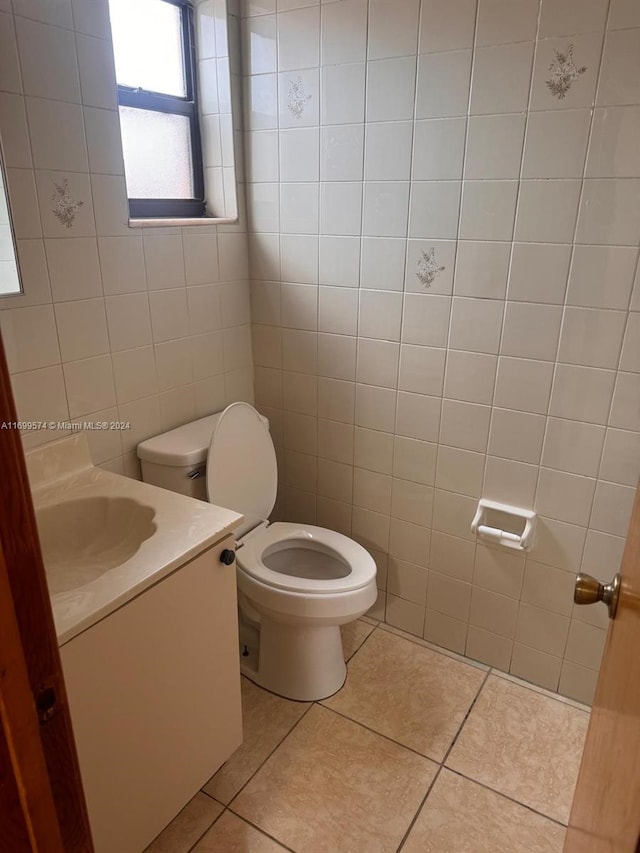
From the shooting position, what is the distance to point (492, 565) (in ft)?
6.14

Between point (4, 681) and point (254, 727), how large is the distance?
1.37m

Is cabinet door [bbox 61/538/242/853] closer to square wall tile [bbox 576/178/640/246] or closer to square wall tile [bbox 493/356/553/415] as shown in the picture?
square wall tile [bbox 493/356/553/415]

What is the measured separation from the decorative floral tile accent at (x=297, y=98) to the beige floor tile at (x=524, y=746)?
1.95 metres

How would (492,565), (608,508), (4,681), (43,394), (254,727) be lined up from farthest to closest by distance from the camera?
1. (492,565)
2. (254,727)
3. (608,508)
4. (43,394)
5. (4,681)

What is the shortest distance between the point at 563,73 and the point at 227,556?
1.42 meters

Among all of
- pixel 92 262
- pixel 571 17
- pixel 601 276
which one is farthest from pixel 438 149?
pixel 92 262

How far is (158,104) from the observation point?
1788 mm

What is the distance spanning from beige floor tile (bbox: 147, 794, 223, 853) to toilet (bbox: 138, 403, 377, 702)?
40 centimetres

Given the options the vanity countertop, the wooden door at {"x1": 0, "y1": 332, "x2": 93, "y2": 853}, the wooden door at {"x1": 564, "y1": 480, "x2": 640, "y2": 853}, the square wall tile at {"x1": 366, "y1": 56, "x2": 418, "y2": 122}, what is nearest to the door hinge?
the wooden door at {"x1": 0, "y1": 332, "x2": 93, "y2": 853}

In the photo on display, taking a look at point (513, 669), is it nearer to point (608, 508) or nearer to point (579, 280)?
point (608, 508)

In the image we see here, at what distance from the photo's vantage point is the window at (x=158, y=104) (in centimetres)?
170

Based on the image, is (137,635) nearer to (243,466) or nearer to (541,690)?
(243,466)

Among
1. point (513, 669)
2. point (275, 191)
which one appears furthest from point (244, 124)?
point (513, 669)

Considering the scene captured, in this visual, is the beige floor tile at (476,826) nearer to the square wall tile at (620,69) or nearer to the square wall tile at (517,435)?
the square wall tile at (517,435)
